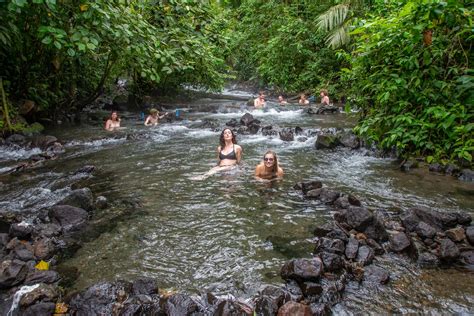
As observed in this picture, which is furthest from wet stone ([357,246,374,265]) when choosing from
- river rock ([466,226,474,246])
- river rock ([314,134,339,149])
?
river rock ([314,134,339,149])

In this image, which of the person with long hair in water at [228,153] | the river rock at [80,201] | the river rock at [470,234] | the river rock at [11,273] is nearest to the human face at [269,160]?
the person with long hair in water at [228,153]

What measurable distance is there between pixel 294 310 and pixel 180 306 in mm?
1044

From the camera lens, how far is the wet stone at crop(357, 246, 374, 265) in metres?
4.17

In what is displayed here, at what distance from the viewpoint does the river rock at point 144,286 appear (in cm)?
370

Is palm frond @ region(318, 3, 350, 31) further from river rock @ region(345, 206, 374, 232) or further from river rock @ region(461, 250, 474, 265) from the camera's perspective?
river rock @ region(461, 250, 474, 265)

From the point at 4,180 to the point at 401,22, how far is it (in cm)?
875

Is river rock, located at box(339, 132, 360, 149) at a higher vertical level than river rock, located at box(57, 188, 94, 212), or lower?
lower

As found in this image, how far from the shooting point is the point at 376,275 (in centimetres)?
396

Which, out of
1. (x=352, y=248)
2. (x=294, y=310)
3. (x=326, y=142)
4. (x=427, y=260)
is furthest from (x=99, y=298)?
(x=326, y=142)

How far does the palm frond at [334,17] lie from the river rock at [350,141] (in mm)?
10254

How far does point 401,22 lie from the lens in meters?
7.58

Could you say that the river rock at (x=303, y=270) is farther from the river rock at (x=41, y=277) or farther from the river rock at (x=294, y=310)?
the river rock at (x=41, y=277)

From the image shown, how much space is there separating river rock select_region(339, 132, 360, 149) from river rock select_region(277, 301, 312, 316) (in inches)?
Result: 289

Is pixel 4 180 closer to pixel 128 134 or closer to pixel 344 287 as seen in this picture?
pixel 128 134
